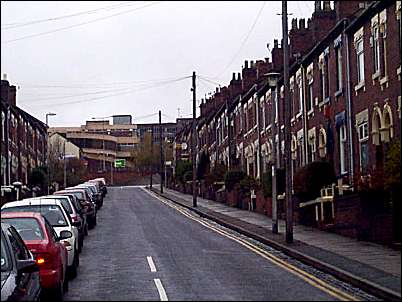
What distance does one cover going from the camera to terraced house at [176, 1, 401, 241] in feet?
84.8

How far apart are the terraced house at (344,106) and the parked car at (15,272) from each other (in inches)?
483

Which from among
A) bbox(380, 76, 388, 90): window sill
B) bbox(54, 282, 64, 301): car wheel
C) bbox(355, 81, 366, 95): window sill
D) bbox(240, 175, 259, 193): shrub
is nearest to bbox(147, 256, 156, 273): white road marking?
bbox(54, 282, 64, 301): car wheel

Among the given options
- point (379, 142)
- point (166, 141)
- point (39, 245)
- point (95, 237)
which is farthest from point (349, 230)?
point (166, 141)

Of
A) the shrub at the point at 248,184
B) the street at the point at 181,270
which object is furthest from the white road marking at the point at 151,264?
the shrub at the point at 248,184

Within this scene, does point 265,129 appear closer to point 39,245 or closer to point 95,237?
point 95,237

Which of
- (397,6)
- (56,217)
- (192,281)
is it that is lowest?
(192,281)

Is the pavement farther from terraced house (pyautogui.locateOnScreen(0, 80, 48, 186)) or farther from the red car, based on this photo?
terraced house (pyautogui.locateOnScreen(0, 80, 48, 186))

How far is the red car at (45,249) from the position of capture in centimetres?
1431

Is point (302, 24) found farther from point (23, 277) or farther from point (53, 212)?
point (23, 277)

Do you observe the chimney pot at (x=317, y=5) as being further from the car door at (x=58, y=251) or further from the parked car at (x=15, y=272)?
the parked car at (x=15, y=272)

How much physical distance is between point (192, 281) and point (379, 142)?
40.0 ft

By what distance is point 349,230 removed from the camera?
2711 cm

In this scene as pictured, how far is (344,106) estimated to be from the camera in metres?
32.3

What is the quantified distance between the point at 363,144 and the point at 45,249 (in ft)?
57.4
